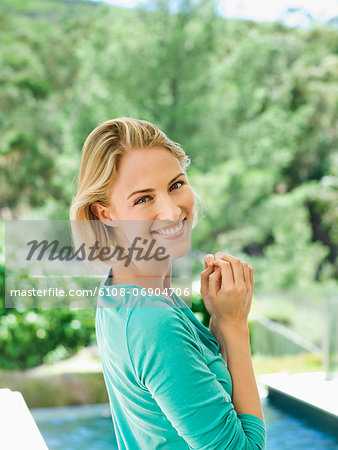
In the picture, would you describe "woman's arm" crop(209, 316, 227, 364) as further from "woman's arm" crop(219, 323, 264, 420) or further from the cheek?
the cheek

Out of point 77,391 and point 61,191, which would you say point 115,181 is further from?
point 61,191

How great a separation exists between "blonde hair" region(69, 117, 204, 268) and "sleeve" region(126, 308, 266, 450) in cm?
19

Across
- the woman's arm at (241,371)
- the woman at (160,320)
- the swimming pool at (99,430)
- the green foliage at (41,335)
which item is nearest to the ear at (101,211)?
the woman at (160,320)

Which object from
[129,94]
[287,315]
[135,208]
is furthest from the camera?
[129,94]

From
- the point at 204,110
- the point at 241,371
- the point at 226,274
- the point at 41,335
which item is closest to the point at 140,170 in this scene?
the point at 226,274

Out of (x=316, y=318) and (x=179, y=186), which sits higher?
(x=179, y=186)

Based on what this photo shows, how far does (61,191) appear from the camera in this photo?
45.4 feet

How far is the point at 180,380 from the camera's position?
24.7 inches

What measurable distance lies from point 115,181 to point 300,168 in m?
14.6

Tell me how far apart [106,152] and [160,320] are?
248 mm

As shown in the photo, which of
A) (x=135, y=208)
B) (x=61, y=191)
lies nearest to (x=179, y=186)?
(x=135, y=208)

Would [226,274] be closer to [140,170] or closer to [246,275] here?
[246,275]

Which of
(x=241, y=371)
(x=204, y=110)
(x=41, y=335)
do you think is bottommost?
(x=41, y=335)

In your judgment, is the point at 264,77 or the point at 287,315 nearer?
the point at 287,315
